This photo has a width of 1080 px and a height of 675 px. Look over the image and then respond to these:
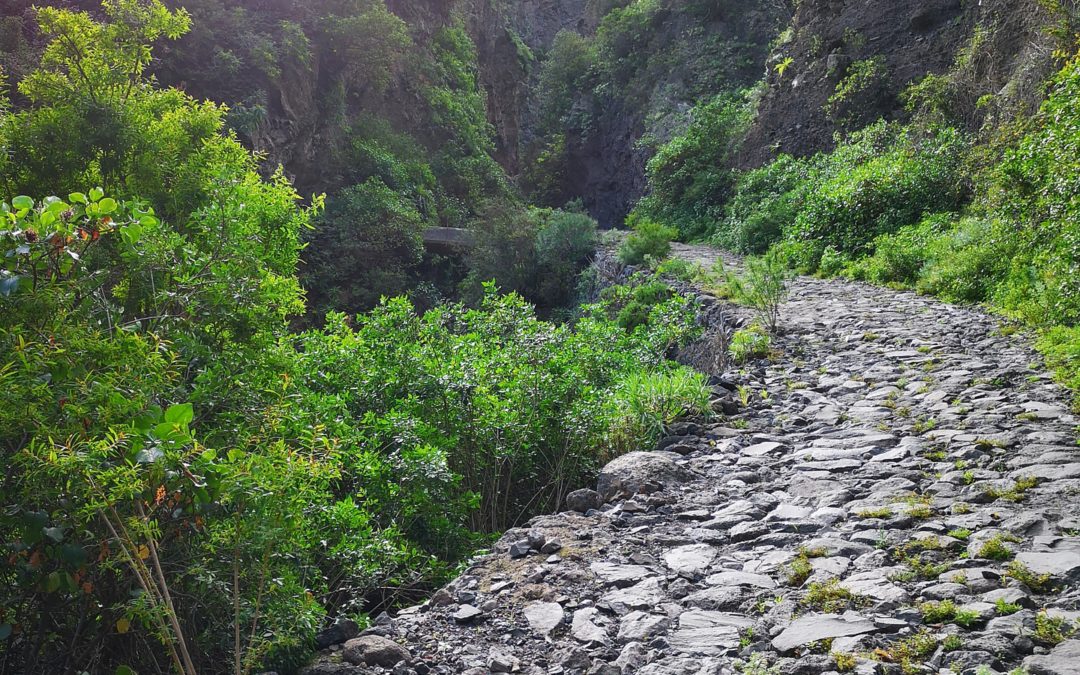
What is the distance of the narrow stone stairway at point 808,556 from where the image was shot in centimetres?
252

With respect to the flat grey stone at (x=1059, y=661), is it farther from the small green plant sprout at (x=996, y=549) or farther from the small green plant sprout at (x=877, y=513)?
the small green plant sprout at (x=877, y=513)

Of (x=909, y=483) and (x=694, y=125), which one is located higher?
(x=694, y=125)

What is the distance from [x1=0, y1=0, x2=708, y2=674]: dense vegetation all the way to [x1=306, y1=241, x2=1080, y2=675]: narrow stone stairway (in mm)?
671

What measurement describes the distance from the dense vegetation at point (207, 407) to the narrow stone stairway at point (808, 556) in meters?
0.67

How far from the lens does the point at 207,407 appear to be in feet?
10.1

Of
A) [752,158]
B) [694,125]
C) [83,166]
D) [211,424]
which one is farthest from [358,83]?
[211,424]

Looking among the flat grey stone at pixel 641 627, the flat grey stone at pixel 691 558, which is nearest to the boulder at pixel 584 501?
the flat grey stone at pixel 691 558

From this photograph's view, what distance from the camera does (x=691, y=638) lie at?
277 cm

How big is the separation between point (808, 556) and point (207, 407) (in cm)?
276

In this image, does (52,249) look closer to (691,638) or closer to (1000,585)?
(691,638)

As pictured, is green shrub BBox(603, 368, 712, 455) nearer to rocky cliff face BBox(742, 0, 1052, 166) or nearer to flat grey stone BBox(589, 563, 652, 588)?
flat grey stone BBox(589, 563, 652, 588)

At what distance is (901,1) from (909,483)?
16685 millimetres

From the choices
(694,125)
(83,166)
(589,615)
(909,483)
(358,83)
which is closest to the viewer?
(589,615)

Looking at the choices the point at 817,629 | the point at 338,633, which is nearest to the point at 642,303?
the point at 338,633
